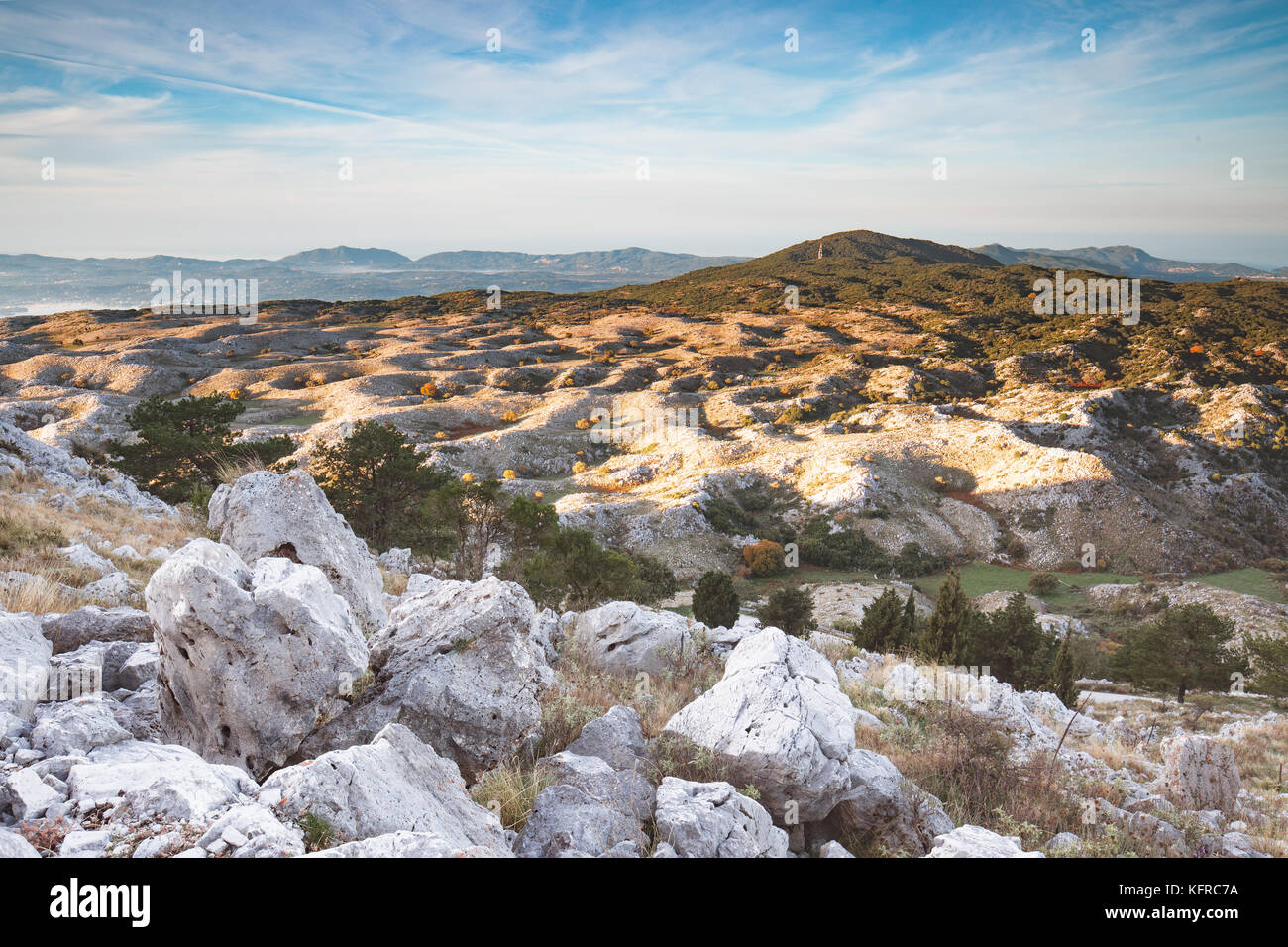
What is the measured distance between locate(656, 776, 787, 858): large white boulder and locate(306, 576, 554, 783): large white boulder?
4.76 feet

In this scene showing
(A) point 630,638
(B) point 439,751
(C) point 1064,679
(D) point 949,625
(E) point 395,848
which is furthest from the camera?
(D) point 949,625

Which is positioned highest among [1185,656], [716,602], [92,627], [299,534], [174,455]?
[174,455]

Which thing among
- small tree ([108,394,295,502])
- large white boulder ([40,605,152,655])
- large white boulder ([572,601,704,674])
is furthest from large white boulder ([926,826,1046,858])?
small tree ([108,394,295,502])

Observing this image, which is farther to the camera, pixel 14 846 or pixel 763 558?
pixel 763 558

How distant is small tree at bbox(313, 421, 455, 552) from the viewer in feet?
78.7

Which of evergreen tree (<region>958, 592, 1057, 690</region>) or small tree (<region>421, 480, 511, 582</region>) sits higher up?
small tree (<region>421, 480, 511, 582</region>)

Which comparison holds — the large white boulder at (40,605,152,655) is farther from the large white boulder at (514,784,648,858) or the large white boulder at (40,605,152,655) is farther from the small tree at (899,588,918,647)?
the small tree at (899,588,918,647)

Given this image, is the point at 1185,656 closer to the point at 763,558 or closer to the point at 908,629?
the point at 908,629

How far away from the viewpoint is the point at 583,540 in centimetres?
2077

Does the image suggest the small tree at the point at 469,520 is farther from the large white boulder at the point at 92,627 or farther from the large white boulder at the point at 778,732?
the large white boulder at the point at 778,732

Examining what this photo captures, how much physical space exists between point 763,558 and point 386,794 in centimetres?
3784

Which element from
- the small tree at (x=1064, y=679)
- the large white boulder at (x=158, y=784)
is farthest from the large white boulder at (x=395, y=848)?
the small tree at (x=1064, y=679)

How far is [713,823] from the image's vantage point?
438 cm

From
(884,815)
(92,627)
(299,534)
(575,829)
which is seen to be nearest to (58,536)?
(92,627)
